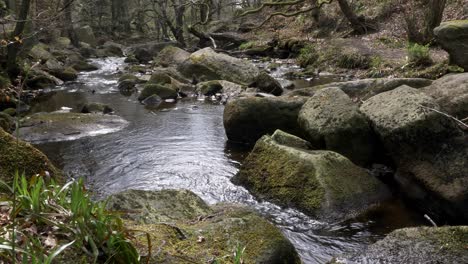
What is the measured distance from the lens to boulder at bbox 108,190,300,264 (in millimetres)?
2750

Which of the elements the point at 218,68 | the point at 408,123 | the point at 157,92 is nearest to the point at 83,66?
the point at 218,68

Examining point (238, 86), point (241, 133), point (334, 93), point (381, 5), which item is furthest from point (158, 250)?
point (381, 5)

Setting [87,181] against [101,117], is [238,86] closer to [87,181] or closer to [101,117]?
[101,117]

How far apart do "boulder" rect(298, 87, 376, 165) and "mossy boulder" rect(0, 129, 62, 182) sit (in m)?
4.32

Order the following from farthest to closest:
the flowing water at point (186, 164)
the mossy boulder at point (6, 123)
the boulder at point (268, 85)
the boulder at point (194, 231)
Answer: the boulder at point (268, 85), the mossy boulder at point (6, 123), the flowing water at point (186, 164), the boulder at point (194, 231)

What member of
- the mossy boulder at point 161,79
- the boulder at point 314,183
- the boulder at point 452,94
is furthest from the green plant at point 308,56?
the boulder at point 314,183

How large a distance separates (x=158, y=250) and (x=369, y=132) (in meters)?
5.54

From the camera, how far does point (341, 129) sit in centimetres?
743

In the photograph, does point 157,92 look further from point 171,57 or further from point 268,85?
point 171,57

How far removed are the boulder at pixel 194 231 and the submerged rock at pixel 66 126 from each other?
5.96 metres

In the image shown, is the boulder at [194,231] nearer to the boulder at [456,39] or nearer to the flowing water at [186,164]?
the flowing water at [186,164]

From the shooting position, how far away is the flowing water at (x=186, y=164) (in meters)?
5.59

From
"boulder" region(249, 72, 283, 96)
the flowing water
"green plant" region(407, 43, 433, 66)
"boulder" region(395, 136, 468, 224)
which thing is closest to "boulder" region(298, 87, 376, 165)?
"boulder" region(395, 136, 468, 224)

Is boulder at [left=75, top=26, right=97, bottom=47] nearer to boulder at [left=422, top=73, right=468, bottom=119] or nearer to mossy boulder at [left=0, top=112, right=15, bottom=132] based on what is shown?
mossy boulder at [left=0, top=112, right=15, bottom=132]
